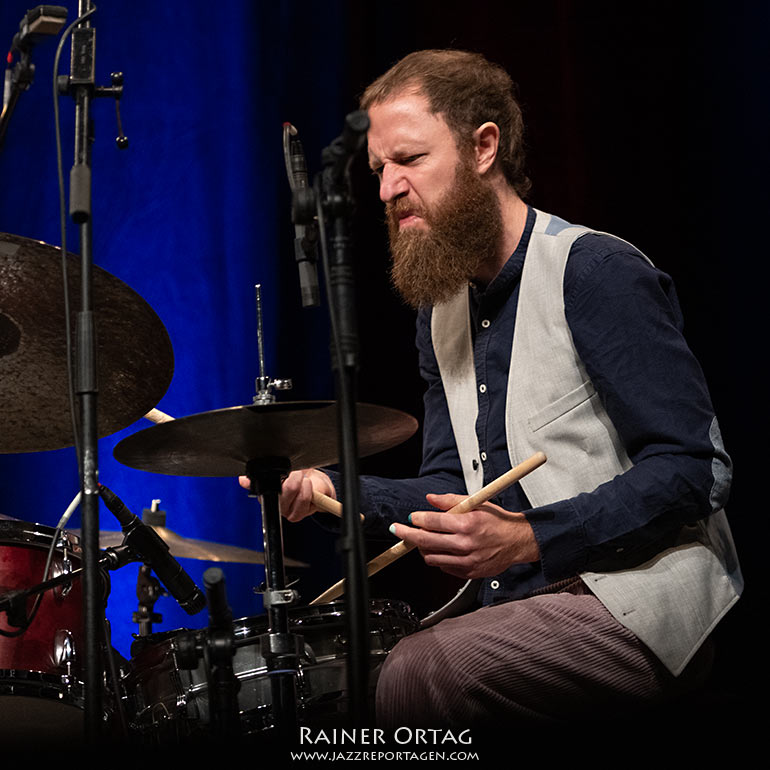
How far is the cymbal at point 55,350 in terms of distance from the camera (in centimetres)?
164

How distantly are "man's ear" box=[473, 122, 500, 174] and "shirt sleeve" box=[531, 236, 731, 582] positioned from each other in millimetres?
510

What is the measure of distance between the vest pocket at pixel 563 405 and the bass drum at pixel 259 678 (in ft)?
1.59

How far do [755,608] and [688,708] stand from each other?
84cm

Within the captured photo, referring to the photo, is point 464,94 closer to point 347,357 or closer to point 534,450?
point 534,450

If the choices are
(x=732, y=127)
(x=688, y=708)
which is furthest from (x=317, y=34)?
(x=688, y=708)

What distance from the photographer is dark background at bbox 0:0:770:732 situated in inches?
101

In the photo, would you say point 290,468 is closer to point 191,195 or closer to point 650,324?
point 650,324

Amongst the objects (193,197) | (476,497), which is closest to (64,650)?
(476,497)

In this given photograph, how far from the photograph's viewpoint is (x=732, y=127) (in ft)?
8.35

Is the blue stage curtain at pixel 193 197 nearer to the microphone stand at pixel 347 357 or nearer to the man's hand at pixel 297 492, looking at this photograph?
the man's hand at pixel 297 492

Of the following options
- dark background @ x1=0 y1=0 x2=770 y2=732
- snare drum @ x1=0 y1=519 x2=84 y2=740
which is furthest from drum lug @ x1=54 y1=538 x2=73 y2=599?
dark background @ x1=0 y1=0 x2=770 y2=732

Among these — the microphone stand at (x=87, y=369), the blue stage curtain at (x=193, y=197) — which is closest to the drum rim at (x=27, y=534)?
the microphone stand at (x=87, y=369)

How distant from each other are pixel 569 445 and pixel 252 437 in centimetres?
56

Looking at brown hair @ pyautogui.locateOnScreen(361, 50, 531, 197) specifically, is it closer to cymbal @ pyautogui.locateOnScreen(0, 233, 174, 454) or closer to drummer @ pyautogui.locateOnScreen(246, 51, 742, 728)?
drummer @ pyautogui.locateOnScreen(246, 51, 742, 728)
